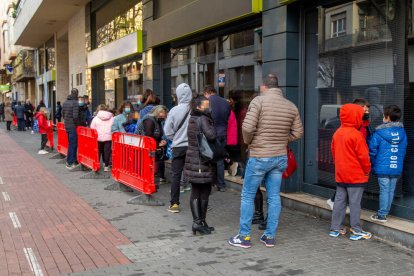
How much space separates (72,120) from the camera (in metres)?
11.4

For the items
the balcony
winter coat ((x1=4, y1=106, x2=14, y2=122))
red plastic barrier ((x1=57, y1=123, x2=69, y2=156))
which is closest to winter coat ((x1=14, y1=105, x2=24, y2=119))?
winter coat ((x1=4, y1=106, x2=14, y2=122))

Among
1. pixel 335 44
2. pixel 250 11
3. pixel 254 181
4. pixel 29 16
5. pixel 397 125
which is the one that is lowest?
pixel 254 181

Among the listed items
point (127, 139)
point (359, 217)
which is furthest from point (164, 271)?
point (127, 139)

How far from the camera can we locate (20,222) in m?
6.44

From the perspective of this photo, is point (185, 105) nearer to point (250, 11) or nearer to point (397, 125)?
point (250, 11)

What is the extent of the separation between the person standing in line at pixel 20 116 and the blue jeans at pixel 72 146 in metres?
17.0

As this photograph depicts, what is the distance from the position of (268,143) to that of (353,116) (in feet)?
3.75

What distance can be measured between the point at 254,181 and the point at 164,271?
4.63ft

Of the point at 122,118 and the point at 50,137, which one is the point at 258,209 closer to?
the point at 122,118

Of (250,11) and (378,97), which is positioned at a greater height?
(250,11)

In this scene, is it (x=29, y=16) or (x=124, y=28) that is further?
(x=29, y=16)

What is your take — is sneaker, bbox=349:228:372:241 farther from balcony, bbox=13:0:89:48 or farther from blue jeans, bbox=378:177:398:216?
balcony, bbox=13:0:89:48

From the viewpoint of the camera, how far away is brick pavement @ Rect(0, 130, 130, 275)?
15.7 ft

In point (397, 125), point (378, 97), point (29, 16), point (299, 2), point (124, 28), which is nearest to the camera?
point (397, 125)
